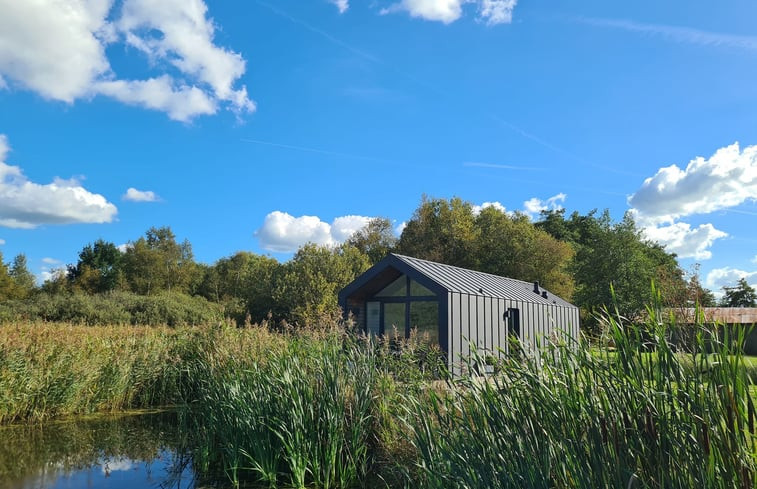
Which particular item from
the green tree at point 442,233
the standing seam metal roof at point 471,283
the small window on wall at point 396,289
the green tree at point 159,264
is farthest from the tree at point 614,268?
the green tree at point 159,264

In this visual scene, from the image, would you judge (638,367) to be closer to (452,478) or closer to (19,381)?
(452,478)

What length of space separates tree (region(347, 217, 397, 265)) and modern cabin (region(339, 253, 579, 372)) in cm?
1811

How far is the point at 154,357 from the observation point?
408 inches

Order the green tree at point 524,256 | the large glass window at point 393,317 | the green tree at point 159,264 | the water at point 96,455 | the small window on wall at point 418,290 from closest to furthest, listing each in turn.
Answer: the water at point 96,455
the small window on wall at point 418,290
the large glass window at point 393,317
the green tree at point 524,256
the green tree at point 159,264

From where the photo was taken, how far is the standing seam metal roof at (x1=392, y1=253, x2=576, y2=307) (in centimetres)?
1059

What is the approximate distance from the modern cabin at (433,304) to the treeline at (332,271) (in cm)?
352

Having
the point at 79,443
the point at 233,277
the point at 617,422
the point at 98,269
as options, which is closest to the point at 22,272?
the point at 98,269

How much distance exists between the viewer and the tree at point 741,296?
3097cm

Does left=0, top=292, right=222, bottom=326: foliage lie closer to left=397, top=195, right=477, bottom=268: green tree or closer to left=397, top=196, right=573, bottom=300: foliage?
left=397, top=195, right=477, bottom=268: green tree

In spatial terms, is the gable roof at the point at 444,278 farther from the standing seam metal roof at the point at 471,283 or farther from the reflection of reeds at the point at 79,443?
the reflection of reeds at the point at 79,443

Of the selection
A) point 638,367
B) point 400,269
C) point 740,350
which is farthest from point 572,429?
point 400,269

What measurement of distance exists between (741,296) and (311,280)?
2604 centimetres

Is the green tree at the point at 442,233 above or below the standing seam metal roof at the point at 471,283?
above

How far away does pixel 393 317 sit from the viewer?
1133 cm
